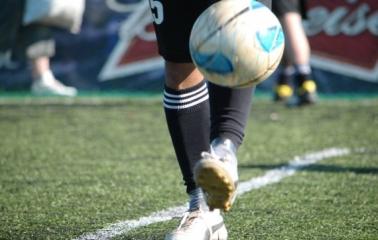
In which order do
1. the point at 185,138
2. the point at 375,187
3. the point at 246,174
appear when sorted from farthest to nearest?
the point at 246,174, the point at 375,187, the point at 185,138

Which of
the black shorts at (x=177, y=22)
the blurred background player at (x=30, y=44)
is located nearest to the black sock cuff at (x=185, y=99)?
the black shorts at (x=177, y=22)

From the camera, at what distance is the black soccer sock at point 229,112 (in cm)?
266

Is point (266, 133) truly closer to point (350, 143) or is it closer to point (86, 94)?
point (350, 143)

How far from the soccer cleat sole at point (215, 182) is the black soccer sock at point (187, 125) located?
30 cm

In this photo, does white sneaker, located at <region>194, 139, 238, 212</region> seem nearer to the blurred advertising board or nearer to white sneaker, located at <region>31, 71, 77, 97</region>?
white sneaker, located at <region>31, 71, 77, 97</region>

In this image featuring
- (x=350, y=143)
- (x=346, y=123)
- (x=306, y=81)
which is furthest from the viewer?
(x=306, y=81)

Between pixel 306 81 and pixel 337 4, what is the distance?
182 cm

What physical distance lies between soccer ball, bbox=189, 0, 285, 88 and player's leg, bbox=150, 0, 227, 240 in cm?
16

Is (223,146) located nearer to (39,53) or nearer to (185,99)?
(185,99)

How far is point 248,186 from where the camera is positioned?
3.66 metres

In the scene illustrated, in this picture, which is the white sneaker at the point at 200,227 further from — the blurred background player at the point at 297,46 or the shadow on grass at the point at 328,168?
the blurred background player at the point at 297,46

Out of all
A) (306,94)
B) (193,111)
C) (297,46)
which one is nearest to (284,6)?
(297,46)

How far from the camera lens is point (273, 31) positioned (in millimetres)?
2486

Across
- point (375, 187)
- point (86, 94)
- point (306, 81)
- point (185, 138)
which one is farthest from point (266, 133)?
point (86, 94)
